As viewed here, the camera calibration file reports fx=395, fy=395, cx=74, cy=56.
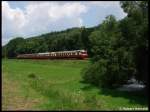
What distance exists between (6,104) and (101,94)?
28.0 ft

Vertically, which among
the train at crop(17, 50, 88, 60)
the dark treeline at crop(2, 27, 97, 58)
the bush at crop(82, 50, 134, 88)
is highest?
the dark treeline at crop(2, 27, 97, 58)

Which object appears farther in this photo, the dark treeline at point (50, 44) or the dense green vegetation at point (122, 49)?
the dark treeline at point (50, 44)

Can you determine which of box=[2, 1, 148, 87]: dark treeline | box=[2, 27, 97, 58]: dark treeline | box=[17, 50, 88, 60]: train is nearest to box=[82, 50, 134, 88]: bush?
box=[2, 1, 148, 87]: dark treeline

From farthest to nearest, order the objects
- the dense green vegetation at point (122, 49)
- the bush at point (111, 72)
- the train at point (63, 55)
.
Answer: the train at point (63, 55) → the bush at point (111, 72) → the dense green vegetation at point (122, 49)

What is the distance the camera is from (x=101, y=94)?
2442 cm

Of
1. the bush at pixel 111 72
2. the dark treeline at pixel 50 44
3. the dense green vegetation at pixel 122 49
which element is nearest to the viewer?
the dense green vegetation at pixel 122 49

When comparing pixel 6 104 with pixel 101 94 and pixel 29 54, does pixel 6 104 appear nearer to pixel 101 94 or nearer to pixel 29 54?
pixel 101 94

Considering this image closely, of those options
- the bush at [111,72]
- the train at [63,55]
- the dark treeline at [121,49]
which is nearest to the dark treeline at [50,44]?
the train at [63,55]

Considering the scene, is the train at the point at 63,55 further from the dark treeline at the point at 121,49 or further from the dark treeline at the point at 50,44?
the dark treeline at the point at 121,49

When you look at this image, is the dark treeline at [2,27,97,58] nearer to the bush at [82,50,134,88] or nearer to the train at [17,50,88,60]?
the train at [17,50,88,60]

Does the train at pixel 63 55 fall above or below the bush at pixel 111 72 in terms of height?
above

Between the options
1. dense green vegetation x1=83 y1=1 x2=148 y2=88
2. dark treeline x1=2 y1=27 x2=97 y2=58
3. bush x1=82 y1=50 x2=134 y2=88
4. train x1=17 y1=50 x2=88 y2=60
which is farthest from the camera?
dark treeline x1=2 y1=27 x2=97 y2=58

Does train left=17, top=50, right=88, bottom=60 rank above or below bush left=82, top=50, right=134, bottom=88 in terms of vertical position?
above

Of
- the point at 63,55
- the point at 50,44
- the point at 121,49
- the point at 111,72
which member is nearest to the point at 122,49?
the point at 121,49
